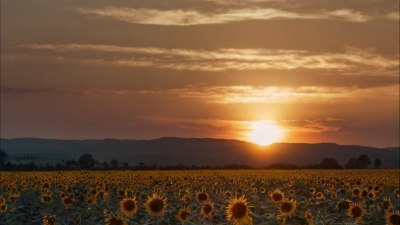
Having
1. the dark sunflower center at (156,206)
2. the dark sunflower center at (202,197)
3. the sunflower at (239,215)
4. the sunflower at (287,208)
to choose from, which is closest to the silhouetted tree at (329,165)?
the dark sunflower center at (202,197)

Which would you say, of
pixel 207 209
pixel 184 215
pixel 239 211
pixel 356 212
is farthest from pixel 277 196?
pixel 239 211

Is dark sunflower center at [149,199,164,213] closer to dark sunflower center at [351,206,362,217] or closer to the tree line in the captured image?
dark sunflower center at [351,206,362,217]

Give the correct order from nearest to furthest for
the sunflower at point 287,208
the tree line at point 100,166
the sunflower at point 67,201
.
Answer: the sunflower at point 287,208 → the sunflower at point 67,201 → the tree line at point 100,166

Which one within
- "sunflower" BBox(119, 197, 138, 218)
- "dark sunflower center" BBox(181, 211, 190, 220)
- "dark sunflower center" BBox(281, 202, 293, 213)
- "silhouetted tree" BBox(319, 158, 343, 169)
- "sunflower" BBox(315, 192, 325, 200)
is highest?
"silhouetted tree" BBox(319, 158, 343, 169)

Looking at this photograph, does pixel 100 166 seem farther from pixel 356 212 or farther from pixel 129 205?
pixel 129 205

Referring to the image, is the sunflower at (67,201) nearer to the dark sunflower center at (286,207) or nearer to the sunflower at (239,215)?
the dark sunflower center at (286,207)

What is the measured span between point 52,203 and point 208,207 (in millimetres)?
14207

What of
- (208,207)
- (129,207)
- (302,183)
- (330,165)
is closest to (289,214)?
(208,207)

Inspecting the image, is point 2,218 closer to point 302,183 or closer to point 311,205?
point 311,205

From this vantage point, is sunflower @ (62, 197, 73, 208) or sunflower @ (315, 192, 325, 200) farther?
sunflower @ (315, 192, 325, 200)

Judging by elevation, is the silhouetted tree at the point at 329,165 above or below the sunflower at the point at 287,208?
above

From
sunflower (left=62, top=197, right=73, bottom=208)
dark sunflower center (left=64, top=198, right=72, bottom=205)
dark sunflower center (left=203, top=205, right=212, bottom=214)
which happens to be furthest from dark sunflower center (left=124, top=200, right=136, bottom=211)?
dark sunflower center (left=64, top=198, right=72, bottom=205)

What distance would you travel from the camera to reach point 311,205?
31.0 m

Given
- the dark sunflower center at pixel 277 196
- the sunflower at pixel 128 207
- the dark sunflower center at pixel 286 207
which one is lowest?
the sunflower at pixel 128 207
